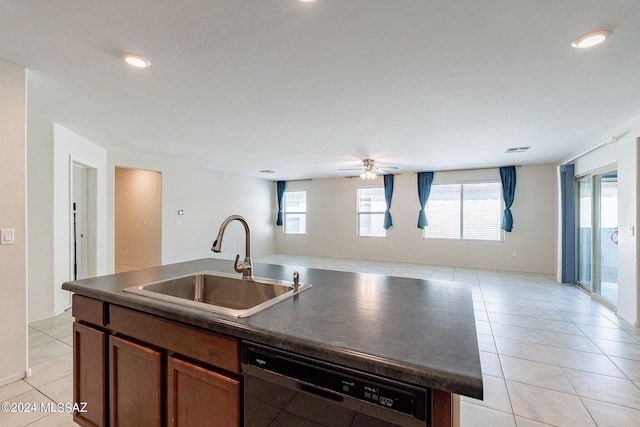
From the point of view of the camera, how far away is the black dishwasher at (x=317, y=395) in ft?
2.58

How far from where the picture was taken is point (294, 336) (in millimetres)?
943

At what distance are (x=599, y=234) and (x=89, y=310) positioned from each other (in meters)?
6.31

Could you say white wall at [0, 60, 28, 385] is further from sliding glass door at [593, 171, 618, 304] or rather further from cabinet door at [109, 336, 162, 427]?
sliding glass door at [593, 171, 618, 304]

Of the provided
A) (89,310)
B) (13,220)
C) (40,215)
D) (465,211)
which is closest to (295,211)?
(465,211)

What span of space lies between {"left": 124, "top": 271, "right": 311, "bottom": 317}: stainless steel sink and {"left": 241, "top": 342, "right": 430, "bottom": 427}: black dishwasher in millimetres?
404

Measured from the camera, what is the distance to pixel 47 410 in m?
1.87

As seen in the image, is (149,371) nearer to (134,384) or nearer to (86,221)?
(134,384)

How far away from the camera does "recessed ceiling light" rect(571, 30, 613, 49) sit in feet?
5.51

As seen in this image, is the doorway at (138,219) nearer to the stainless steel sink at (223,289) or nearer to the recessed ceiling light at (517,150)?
the stainless steel sink at (223,289)

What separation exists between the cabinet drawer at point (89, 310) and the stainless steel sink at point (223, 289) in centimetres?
20

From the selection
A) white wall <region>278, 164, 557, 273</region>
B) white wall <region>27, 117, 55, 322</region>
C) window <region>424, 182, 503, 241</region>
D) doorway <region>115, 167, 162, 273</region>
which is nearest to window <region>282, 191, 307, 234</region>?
white wall <region>278, 164, 557, 273</region>

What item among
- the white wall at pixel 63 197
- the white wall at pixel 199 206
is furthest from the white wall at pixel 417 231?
the white wall at pixel 63 197

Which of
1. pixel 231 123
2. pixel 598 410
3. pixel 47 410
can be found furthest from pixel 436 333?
pixel 231 123

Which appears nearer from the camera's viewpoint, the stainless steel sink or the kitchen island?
the kitchen island
